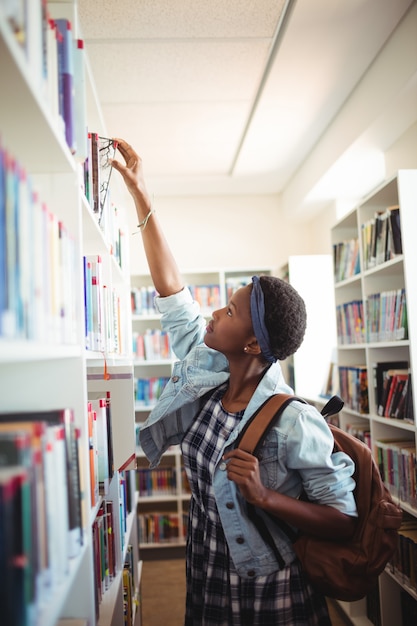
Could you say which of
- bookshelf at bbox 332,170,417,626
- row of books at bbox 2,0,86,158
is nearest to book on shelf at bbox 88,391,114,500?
row of books at bbox 2,0,86,158

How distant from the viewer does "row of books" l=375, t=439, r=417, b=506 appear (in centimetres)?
227

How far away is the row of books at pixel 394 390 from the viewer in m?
2.25

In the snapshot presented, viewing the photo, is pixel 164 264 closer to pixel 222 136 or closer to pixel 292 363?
pixel 222 136

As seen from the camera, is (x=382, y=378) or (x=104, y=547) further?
(x=382, y=378)

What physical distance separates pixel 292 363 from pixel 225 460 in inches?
125

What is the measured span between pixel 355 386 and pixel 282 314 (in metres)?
1.59

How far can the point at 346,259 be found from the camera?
311cm

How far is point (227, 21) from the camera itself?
91.5 inches

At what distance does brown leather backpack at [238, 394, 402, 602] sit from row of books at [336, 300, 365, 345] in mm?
1584

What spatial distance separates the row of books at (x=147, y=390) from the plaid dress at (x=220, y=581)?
280 cm

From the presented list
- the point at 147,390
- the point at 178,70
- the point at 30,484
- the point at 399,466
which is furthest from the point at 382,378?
the point at 147,390

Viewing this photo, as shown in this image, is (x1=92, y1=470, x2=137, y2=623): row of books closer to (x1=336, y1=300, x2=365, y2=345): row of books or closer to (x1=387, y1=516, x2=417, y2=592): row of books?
(x1=387, y1=516, x2=417, y2=592): row of books

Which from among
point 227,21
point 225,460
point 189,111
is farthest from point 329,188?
point 225,460

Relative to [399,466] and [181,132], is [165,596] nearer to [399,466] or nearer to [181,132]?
[399,466]
